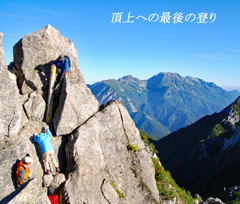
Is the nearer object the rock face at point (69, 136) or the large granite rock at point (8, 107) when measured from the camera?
the large granite rock at point (8, 107)

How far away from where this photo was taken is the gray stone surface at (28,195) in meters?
7.36

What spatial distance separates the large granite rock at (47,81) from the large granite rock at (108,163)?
52.3 inches

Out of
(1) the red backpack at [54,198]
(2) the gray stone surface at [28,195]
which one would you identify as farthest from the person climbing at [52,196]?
(2) the gray stone surface at [28,195]

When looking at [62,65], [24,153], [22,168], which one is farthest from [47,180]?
[62,65]

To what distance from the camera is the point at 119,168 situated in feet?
52.9

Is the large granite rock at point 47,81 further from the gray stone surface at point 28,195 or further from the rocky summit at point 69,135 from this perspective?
the gray stone surface at point 28,195

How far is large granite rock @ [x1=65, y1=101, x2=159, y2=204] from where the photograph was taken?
13539 millimetres

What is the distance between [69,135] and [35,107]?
4.45 metres

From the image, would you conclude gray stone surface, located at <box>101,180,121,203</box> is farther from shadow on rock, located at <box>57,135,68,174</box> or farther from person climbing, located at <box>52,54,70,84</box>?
person climbing, located at <box>52,54,70,84</box>

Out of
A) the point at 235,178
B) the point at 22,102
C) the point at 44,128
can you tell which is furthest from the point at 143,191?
the point at 235,178

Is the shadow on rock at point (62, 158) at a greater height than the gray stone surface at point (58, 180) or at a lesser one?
greater

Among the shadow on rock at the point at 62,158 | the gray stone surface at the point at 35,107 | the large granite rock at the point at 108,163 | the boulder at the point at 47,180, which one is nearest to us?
the boulder at the point at 47,180

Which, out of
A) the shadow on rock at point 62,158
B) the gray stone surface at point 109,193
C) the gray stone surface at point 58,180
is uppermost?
the shadow on rock at point 62,158

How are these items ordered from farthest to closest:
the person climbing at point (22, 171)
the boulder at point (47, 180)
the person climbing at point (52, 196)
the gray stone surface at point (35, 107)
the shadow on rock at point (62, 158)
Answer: the gray stone surface at point (35, 107), the shadow on rock at point (62, 158), the boulder at point (47, 180), the person climbing at point (52, 196), the person climbing at point (22, 171)
